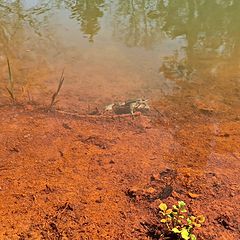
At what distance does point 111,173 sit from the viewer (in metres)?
3.57

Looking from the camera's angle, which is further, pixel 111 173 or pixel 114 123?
pixel 114 123

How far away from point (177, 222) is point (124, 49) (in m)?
4.87

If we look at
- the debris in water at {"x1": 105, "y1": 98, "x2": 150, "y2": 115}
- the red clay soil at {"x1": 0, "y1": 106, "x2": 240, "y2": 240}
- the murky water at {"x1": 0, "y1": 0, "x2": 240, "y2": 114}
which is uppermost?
the murky water at {"x1": 0, "y1": 0, "x2": 240, "y2": 114}

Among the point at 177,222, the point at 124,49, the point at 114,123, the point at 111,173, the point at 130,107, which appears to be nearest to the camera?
the point at 177,222

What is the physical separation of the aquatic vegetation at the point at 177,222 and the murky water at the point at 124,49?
95.4 inches

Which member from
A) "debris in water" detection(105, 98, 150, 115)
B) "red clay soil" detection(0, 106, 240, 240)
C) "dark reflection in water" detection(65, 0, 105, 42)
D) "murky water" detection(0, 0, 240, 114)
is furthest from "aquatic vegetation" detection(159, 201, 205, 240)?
"dark reflection in water" detection(65, 0, 105, 42)

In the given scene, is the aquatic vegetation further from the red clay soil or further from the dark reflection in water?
the dark reflection in water

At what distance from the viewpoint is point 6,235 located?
2.83 metres

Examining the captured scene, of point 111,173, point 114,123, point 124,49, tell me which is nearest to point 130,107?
point 114,123

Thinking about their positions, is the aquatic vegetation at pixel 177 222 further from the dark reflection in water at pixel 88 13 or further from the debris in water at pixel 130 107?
the dark reflection in water at pixel 88 13

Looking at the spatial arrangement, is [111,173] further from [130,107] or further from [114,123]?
[130,107]

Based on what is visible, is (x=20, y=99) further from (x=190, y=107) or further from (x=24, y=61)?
(x=190, y=107)

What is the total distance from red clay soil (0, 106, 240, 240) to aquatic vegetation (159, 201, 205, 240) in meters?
0.10

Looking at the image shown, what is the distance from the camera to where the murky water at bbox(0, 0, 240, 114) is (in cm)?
549
